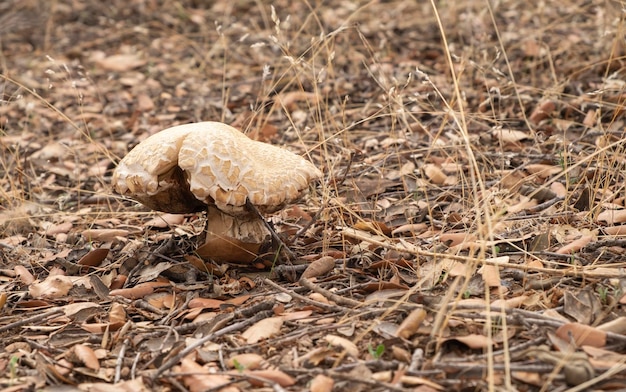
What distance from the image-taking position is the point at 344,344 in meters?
2.40

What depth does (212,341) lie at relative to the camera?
2.56 m

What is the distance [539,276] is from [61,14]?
6284 millimetres

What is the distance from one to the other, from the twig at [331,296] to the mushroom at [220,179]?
0.29 metres

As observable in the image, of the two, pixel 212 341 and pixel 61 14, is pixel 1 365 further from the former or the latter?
pixel 61 14

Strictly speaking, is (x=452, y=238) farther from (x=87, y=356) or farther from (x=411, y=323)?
(x=87, y=356)

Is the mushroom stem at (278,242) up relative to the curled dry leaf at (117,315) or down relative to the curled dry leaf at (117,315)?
up

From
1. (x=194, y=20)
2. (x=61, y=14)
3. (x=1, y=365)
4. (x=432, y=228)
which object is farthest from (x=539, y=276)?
(x=61, y=14)

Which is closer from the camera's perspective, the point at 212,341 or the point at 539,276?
the point at 212,341

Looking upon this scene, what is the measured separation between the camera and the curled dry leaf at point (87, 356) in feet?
8.15

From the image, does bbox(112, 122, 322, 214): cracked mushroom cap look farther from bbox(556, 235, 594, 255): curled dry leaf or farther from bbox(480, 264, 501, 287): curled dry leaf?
bbox(556, 235, 594, 255): curled dry leaf

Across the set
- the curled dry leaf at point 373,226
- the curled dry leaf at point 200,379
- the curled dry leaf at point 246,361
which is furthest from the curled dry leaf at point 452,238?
the curled dry leaf at point 200,379

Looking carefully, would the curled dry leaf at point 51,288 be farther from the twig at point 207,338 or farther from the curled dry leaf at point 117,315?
the twig at point 207,338

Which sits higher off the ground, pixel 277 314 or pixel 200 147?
pixel 200 147

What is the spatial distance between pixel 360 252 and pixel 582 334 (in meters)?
1.02
